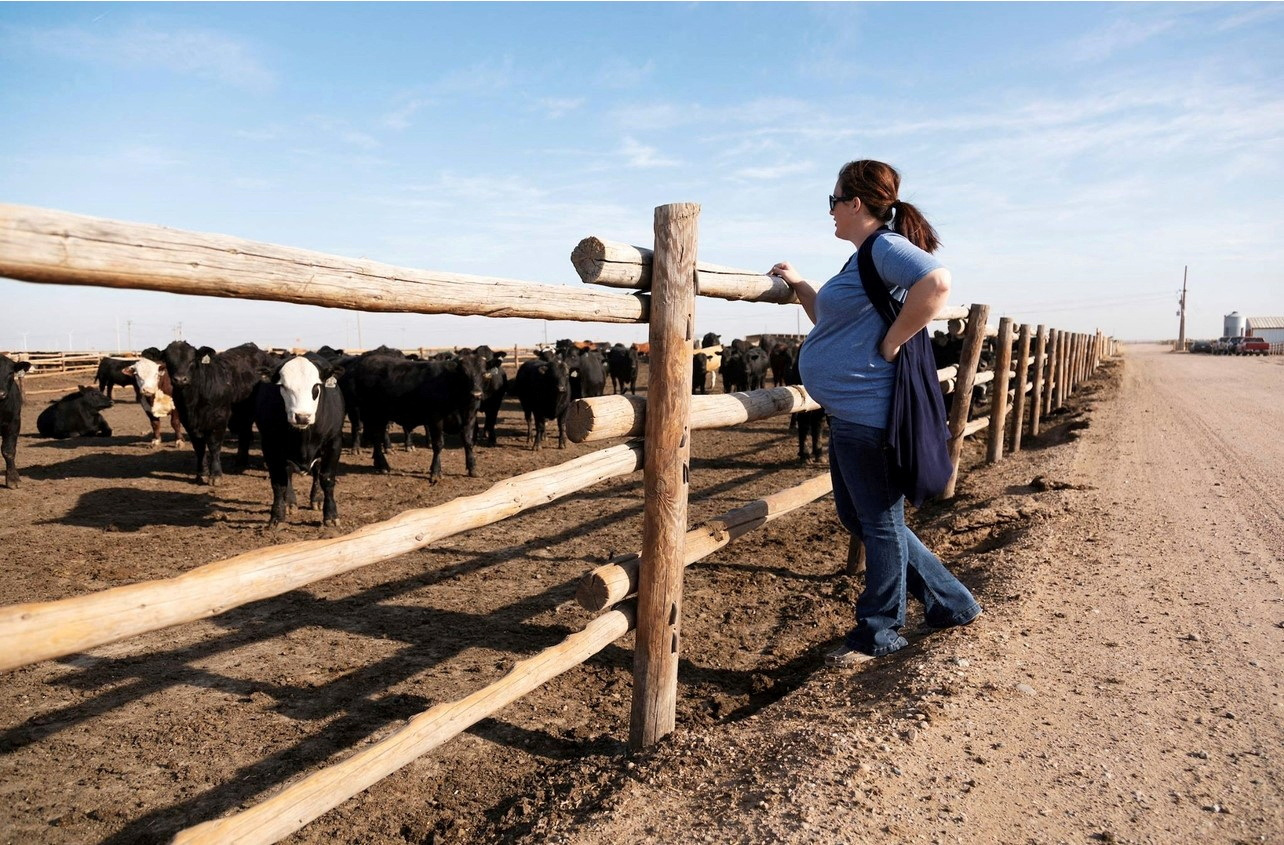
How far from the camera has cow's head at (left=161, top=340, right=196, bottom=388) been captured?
970cm

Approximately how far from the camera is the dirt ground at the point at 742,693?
2420 mm

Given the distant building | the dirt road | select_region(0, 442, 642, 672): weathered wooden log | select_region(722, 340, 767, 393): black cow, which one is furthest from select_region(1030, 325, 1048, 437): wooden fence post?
the distant building

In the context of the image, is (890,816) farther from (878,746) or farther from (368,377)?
(368,377)

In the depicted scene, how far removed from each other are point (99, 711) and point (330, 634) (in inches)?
48.9

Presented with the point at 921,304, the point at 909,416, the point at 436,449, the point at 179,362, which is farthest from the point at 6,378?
the point at 921,304

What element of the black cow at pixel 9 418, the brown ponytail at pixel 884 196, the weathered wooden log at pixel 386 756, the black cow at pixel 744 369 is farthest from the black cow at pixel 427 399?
the black cow at pixel 744 369

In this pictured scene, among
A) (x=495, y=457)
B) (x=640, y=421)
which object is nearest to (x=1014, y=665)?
(x=640, y=421)

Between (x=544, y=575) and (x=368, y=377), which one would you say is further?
(x=368, y=377)

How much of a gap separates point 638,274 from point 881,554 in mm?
1634

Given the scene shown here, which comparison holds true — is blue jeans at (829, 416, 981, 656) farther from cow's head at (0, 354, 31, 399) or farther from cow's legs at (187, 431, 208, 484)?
cow's head at (0, 354, 31, 399)

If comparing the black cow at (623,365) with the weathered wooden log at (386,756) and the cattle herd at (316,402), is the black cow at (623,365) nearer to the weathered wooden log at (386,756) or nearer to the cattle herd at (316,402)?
the cattle herd at (316,402)

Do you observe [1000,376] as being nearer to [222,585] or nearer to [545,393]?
[545,393]

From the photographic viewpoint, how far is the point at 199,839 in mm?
1720

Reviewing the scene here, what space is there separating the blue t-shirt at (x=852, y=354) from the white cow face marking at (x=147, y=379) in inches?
552
